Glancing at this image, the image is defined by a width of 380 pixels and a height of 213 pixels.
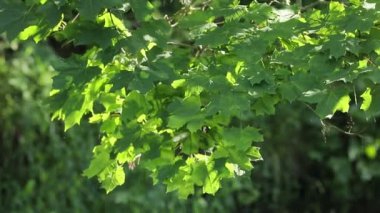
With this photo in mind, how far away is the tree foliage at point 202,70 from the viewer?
2.15 metres

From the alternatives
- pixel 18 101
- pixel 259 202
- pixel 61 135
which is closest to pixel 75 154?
pixel 61 135

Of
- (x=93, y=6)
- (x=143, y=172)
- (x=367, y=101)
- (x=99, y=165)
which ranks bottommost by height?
(x=143, y=172)

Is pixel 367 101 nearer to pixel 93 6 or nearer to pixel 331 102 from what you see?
pixel 331 102

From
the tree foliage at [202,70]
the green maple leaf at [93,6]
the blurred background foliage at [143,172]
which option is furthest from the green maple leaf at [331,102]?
the blurred background foliage at [143,172]

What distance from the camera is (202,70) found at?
2320 millimetres

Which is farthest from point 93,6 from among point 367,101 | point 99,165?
point 367,101

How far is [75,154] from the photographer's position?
16.6 feet

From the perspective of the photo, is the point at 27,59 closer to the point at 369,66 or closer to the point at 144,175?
the point at 144,175

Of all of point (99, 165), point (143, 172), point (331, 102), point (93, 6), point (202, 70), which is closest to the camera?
point (93, 6)

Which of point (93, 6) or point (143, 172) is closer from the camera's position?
point (93, 6)

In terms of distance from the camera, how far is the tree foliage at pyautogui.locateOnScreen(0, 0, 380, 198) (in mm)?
2146

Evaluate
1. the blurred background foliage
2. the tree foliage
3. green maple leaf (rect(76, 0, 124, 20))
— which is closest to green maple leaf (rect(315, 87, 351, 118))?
the tree foliage

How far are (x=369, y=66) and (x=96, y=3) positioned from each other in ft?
2.64

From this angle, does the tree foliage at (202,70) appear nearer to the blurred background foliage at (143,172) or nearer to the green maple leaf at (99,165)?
the green maple leaf at (99,165)
